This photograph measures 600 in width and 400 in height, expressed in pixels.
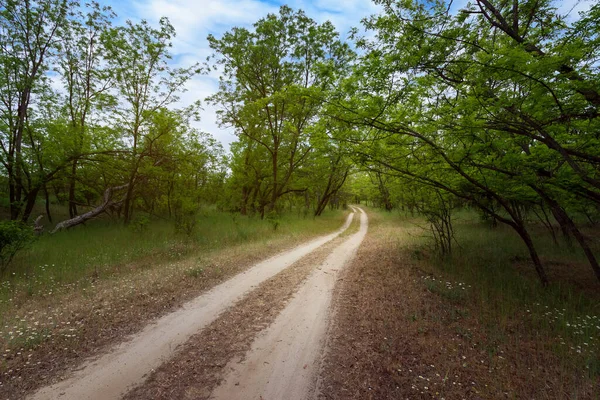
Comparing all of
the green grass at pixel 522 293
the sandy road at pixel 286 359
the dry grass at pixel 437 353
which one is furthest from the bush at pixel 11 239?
the green grass at pixel 522 293

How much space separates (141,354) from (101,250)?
756 cm

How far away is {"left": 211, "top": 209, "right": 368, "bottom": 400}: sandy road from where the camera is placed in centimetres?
285

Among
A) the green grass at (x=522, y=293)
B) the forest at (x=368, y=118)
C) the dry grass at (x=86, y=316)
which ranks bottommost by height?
the green grass at (x=522, y=293)

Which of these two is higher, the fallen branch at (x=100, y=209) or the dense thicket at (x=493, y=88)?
the dense thicket at (x=493, y=88)

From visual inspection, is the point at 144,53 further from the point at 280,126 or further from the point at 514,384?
the point at 514,384

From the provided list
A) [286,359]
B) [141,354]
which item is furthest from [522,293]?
[141,354]

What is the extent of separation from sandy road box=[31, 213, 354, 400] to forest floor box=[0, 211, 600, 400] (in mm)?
18

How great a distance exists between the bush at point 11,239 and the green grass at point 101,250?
44 cm

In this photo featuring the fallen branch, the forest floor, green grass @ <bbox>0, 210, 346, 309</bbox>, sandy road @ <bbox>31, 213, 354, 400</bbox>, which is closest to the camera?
sandy road @ <bbox>31, 213, 354, 400</bbox>

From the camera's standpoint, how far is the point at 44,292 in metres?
5.49

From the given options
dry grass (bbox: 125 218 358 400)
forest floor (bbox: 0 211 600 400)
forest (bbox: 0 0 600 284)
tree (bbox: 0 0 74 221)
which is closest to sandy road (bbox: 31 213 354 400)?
forest floor (bbox: 0 211 600 400)

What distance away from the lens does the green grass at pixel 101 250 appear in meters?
6.19

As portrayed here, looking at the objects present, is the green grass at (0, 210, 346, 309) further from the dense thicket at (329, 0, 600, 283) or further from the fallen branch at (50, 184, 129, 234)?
the dense thicket at (329, 0, 600, 283)

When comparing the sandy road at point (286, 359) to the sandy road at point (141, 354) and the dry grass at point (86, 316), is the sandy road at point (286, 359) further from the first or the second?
the dry grass at point (86, 316)
